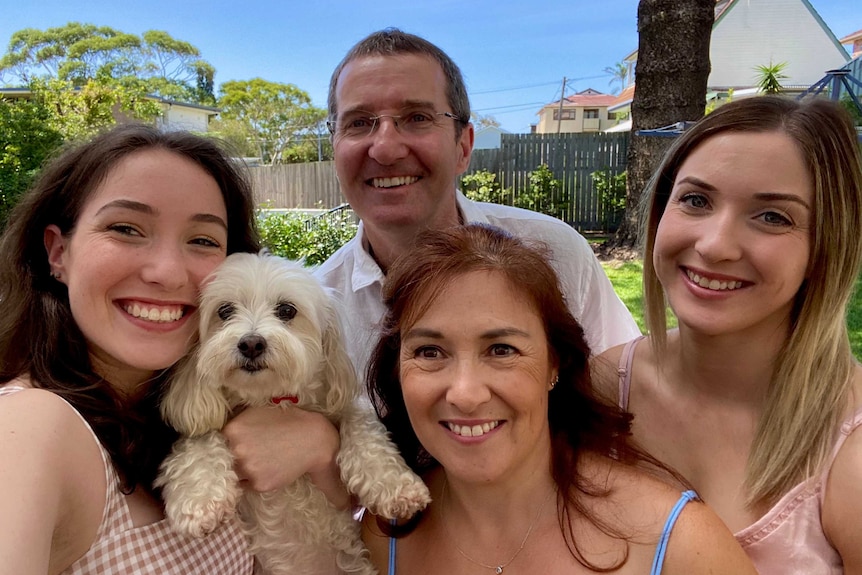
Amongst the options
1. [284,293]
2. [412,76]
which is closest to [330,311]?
[284,293]

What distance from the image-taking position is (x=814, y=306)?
2035mm

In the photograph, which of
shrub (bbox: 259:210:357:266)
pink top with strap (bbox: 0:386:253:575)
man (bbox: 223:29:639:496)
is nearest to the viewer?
pink top with strap (bbox: 0:386:253:575)

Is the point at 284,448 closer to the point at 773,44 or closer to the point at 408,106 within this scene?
the point at 408,106

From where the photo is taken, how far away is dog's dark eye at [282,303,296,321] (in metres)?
2.29

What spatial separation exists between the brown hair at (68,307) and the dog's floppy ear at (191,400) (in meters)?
0.07

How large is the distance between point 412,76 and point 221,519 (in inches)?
83.4

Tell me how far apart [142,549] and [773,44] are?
132 ft

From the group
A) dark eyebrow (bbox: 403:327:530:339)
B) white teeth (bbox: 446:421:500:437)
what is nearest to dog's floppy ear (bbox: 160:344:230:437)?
dark eyebrow (bbox: 403:327:530:339)

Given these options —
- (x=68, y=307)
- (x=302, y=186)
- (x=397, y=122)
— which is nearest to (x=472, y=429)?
(x=68, y=307)

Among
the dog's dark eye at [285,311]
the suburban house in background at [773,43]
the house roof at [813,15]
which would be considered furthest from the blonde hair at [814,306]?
the house roof at [813,15]

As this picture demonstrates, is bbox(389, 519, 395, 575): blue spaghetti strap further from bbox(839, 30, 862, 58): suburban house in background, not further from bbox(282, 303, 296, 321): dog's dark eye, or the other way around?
bbox(839, 30, 862, 58): suburban house in background

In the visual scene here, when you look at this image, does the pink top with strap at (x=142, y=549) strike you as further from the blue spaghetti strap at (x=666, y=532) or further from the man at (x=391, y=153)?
the blue spaghetti strap at (x=666, y=532)

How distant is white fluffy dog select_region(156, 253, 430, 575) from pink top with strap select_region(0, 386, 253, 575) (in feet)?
0.26

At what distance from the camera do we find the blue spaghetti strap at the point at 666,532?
1.69 m
